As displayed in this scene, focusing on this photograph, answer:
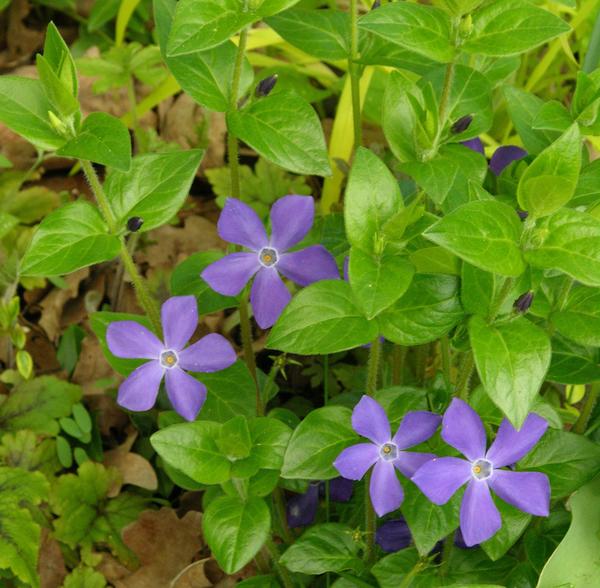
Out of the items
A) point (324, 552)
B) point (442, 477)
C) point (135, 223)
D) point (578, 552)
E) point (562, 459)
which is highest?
point (135, 223)

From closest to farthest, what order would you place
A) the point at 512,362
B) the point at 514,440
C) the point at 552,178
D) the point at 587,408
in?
the point at 552,178
the point at 512,362
the point at 514,440
the point at 587,408

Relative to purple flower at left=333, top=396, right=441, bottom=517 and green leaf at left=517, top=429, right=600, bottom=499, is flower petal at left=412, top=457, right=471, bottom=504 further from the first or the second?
green leaf at left=517, top=429, right=600, bottom=499

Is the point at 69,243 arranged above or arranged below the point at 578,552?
above

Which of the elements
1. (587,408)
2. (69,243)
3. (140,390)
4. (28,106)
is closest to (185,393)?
(140,390)

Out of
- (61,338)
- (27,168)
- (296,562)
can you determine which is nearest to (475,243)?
(296,562)

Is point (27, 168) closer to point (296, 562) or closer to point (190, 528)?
point (190, 528)

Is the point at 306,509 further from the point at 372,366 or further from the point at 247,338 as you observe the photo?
the point at 372,366

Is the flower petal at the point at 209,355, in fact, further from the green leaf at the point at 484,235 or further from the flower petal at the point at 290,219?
the green leaf at the point at 484,235
